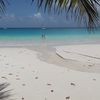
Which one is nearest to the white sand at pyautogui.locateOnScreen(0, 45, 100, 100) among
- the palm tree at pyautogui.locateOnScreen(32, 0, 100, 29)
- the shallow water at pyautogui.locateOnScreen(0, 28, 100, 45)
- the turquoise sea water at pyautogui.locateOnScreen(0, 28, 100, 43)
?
the palm tree at pyautogui.locateOnScreen(32, 0, 100, 29)

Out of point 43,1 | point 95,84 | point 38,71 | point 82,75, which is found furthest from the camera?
point 38,71

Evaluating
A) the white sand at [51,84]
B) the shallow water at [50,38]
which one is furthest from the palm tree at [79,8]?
the shallow water at [50,38]

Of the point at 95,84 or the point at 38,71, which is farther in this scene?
the point at 38,71

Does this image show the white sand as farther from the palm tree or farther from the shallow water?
the shallow water

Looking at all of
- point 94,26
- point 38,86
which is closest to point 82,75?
point 38,86

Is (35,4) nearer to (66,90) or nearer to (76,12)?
(76,12)

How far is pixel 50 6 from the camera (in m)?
3.56

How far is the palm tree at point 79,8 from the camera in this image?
3.51 m

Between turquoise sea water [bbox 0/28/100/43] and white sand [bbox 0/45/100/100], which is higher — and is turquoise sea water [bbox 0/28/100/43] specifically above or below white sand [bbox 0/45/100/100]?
below

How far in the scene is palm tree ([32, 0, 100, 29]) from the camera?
3.51 meters

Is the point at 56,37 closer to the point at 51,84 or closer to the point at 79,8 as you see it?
the point at 51,84

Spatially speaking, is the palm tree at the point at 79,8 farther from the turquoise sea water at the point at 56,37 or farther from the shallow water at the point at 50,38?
the turquoise sea water at the point at 56,37

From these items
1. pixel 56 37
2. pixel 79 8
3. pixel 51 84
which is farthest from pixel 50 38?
pixel 79 8

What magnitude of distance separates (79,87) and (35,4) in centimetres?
313
